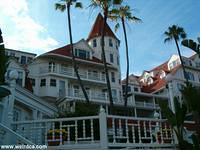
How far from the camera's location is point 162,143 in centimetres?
921

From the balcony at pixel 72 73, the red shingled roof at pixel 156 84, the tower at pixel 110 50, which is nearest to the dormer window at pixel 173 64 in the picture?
the red shingled roof at pixel 156 84

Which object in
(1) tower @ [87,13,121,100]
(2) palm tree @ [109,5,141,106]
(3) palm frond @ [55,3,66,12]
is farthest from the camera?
(1) tower @ [87,13,121,100]

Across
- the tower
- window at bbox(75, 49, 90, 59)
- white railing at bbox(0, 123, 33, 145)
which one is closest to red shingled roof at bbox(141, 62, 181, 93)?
the tower

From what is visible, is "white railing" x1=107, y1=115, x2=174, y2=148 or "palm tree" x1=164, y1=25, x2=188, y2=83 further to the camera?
"palm tree" x1=164, y1=25, x2=188, y2=83

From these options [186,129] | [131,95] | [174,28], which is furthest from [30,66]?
[186,129]

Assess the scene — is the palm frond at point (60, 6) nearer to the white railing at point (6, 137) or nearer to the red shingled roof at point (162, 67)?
the white railing at point (6, 137)

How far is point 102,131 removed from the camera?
8141 mm

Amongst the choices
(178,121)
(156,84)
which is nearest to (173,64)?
(156,84)

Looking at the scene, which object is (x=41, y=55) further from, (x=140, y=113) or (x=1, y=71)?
(x=1, y=71)

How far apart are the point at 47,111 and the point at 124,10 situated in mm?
12394

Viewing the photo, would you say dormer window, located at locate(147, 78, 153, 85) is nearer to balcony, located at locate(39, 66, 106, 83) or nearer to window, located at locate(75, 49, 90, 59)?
balcony, located at locate(39, 66, 106, 83)

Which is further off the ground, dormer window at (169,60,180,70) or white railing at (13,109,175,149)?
dormer window at (169,60,180,70)

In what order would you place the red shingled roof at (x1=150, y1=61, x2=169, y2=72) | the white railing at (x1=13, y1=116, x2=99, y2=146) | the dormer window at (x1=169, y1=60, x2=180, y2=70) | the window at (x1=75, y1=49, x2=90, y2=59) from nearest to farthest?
the white railing at (x1=13, y1=116, x2=99, y2=146)
the window at (x1=75, y1=49, x2=90, y2=59)
the dormer window at (x1=169, y1=60, x2=180, y2=70)
the red shingled roof at (x1=150, y1=61, x2=169, y2=72)

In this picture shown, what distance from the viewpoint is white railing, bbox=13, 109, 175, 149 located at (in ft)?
27.3
